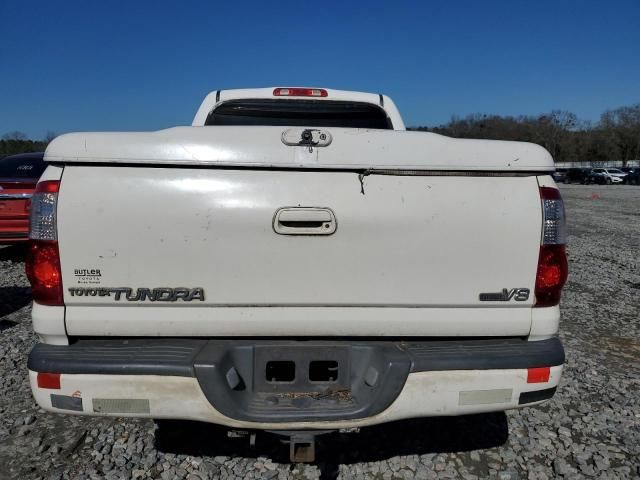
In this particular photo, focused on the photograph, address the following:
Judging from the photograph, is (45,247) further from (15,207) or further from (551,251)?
(15,207)

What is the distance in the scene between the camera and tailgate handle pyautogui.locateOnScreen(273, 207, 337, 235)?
2.15m

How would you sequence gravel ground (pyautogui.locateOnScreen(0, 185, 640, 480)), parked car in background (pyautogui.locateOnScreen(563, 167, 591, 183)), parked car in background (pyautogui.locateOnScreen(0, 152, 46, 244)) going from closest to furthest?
gravel ground (pyautogui.locateOnScreen(0, 185, 640, 480))
parked car in background (pyautogui.locateOnScreen(0, 152, 46, 244))
parked car in background (pyautogui.locateOnScreen(563, 167, 591, 183))

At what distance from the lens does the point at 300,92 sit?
4.46 meters

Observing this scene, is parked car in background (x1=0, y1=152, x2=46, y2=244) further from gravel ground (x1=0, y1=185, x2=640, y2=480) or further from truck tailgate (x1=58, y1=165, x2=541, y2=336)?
truck tailgate (x1=58, y1=165, x2=541, y2=336)

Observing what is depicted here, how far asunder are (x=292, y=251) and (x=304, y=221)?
0.14m

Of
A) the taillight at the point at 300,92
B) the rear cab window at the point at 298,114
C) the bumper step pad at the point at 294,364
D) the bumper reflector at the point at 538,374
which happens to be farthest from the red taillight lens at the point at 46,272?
the taillight at the point at 300,92

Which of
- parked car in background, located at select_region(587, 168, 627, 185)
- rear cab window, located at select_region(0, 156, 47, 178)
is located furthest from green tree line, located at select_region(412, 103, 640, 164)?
rear cab window, located at select_region(0, 156, 47, 178)

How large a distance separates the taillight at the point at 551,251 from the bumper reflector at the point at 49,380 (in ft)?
7.02

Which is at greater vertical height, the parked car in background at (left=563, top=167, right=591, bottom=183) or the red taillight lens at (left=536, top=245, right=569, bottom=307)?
the red taillight lens at (left=536, top=245, right=569, bottom=307)

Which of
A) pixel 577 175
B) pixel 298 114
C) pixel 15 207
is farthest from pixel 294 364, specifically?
pixel 577 175

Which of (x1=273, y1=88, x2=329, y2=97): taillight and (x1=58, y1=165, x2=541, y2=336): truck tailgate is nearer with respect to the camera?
(x1=58, y1=165, x2=541, y2=336): truck tailgate

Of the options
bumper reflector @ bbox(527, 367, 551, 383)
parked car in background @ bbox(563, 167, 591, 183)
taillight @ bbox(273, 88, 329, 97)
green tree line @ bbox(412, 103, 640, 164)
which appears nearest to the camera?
bumper reflector @ bbox(527, 367, 551, 383)

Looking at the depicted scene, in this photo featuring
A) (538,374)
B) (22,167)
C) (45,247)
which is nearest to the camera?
(45,247)

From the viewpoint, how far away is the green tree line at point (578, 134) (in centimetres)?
8025
